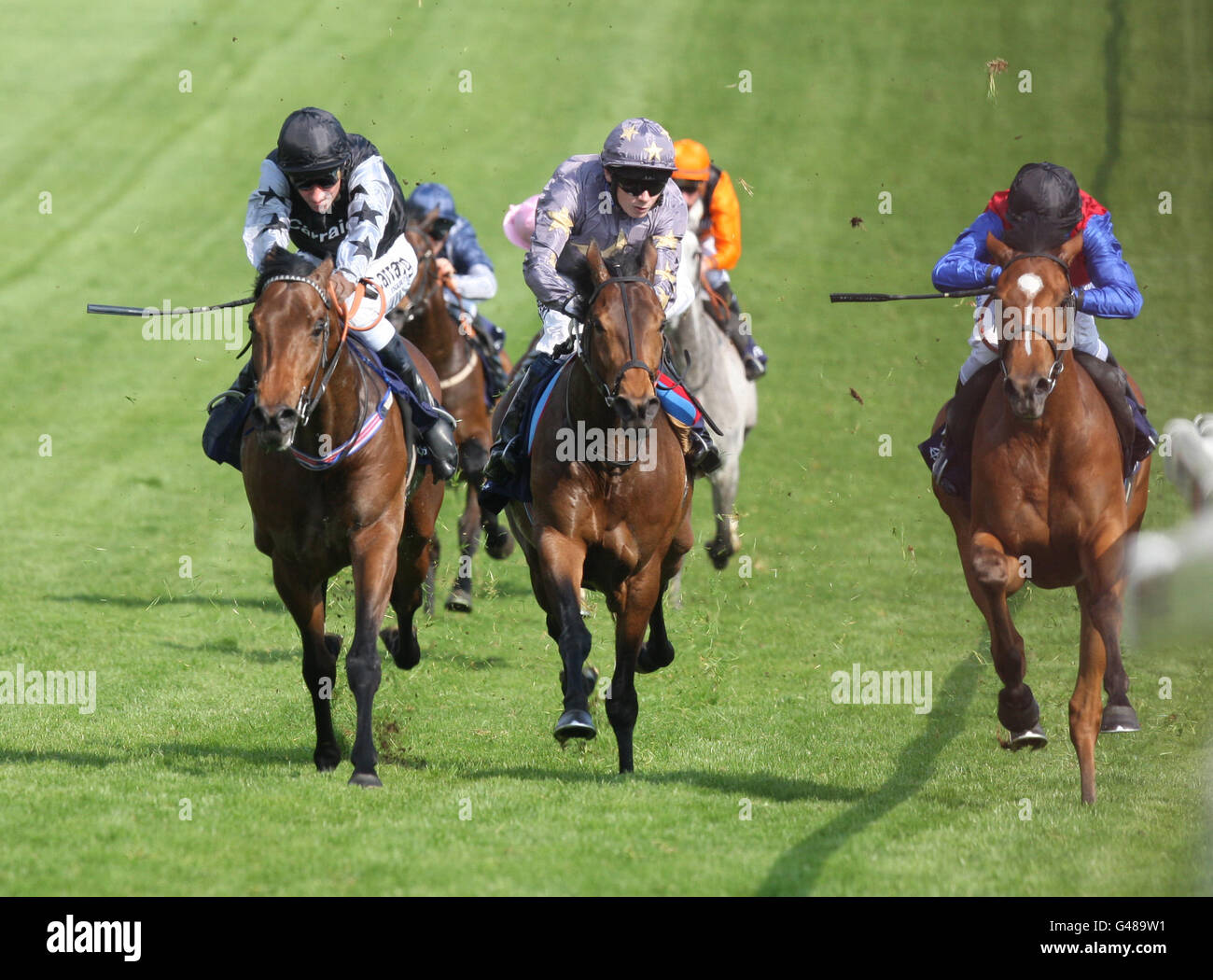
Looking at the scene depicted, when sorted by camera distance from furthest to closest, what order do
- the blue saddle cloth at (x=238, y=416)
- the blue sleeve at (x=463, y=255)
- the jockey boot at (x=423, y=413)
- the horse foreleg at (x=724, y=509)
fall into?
the blue sleeve at (x=463, y=255) < the horse foreleg at (x=724, y=509) < the jockey boot at (x=423, y=413) < the blue saddle cloth at (x=238, y=416)

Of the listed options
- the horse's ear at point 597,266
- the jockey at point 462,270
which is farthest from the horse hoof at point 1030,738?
the jockey at point 462,270

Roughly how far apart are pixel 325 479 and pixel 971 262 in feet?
10.7

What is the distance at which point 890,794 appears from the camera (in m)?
7.19

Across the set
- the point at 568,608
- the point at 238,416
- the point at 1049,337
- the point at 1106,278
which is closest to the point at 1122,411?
the point at 1106,278

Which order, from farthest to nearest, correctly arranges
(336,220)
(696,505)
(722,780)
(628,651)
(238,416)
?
(696,505), (336,220), (238,416), (722,780), (628,651)

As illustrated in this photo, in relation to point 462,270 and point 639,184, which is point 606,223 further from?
point 462,270

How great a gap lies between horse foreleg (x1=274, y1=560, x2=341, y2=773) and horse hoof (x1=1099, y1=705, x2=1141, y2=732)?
392cm

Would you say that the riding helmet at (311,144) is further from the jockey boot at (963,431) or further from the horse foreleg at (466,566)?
the horse foreleg at (466,566)

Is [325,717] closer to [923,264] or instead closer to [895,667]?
[895,667]

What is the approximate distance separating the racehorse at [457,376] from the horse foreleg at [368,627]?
3227 mm

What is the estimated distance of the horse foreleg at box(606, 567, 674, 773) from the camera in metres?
7.23

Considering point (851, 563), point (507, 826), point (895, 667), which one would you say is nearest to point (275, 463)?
point (507, 826)

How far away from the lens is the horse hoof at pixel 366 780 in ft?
→ 22.2

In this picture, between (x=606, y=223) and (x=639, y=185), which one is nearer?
(x=639, y=185)
